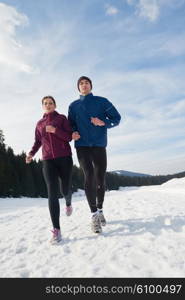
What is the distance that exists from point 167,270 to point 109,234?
1888 millimetres

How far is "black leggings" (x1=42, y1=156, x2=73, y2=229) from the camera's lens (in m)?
5.08

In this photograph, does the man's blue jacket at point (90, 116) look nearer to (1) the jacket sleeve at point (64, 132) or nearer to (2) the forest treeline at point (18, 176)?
(1) the jacket sleeve at point (64, 132)

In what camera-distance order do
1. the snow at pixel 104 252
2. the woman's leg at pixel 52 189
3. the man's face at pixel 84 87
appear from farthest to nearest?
the man's face at pixel 84 87, the woman's leg at pixel 52 189, the snow at pixel 104 252

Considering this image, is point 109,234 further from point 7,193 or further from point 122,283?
point 7,193

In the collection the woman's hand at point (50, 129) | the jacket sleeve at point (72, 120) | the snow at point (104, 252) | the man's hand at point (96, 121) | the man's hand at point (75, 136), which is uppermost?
the jacket sleeve at point (72, 120)

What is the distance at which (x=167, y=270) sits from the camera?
3.22m

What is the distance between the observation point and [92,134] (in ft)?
18.5

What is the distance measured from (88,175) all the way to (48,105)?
152 centimetres

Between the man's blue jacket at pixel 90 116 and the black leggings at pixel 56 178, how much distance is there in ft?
1.67

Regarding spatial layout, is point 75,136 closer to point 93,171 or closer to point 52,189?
point 93,171

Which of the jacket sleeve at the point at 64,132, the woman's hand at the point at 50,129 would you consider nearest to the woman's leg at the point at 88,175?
the jacket sleeve at the point at 64,132

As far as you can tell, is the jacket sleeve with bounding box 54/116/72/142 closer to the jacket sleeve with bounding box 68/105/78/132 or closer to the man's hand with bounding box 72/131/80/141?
the man's hand with bounding box 72/131/80/141

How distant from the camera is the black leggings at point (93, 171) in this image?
18.1ft

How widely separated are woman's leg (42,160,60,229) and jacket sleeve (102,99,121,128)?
1348mm
